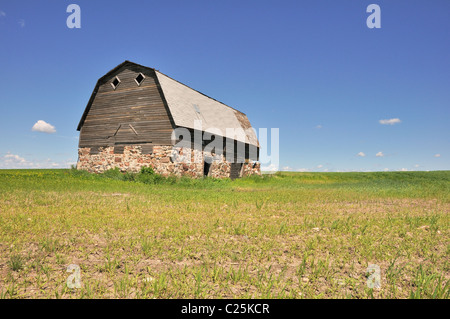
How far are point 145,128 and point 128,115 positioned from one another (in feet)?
6.63

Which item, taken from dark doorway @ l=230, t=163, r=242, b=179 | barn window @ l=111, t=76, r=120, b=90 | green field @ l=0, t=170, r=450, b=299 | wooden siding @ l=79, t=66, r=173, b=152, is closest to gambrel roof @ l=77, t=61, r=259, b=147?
wooden siding @ l=79, t=66, r=173, b=152

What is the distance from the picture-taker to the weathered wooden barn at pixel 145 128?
2036 cm

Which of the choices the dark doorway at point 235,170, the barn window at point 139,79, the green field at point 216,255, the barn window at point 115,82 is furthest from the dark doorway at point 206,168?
the green field at point 216,255

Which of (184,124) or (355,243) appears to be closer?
(355,243)

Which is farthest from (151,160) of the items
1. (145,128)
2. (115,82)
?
(115,82)

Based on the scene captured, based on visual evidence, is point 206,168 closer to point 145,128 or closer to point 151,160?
point 151,160

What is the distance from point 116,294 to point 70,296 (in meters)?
0.48

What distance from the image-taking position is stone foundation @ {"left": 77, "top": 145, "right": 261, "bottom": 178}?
2009cm

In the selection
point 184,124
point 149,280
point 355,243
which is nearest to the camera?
point 149,280
